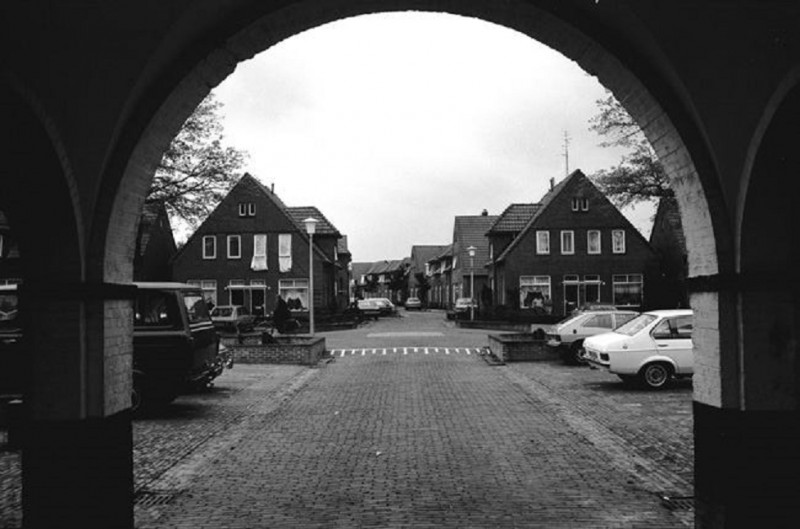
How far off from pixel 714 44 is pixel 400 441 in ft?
20.5

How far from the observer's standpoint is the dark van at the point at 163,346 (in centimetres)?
1153

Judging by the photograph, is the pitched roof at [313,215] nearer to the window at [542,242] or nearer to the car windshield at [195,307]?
the window at [542,242]

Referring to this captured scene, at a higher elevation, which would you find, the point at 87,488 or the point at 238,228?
the point at 238,228

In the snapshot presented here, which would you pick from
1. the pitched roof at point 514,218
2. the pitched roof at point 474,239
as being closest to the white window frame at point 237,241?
the pitched roof at point 514,218

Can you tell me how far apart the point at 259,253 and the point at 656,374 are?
36.4 meters

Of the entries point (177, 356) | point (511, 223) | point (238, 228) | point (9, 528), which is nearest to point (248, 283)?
point (238, 228)

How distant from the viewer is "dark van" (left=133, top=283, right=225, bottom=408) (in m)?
11.5

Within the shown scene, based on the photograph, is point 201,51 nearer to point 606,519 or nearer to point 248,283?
point 606,519

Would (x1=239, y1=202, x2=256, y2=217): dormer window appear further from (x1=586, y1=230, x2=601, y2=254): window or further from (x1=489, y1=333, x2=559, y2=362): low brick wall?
(x1=489, y1=333, x2=559, y2=362): low brick wall

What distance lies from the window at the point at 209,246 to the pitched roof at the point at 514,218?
19.3 m

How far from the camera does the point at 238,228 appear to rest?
47938 mm

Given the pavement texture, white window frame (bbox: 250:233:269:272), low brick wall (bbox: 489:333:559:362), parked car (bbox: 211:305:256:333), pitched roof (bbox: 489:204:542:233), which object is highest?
pitched roof (bbox: 489:204:542:233)

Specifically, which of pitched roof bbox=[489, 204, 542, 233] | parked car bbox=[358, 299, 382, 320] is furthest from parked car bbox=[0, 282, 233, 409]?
pitched roof bbox=[489, 204, 542, 233]

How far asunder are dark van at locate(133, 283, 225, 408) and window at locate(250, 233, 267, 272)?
35.7 m
